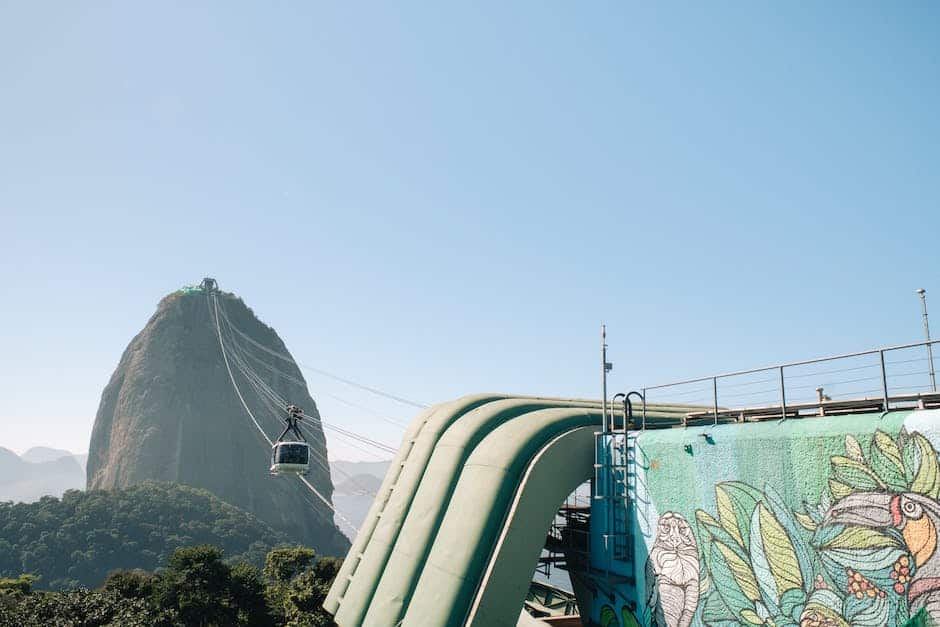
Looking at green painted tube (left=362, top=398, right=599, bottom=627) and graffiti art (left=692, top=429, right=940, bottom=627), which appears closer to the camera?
graffiti art (left=692, top=429, right=940, bottom=627)

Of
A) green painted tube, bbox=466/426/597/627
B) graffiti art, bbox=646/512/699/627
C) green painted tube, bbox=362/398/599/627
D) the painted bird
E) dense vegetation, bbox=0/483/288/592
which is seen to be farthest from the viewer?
dense vegetation, bbox=0/483/288/592

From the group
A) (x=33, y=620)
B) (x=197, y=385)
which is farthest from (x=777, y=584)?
(x=197, y=385)

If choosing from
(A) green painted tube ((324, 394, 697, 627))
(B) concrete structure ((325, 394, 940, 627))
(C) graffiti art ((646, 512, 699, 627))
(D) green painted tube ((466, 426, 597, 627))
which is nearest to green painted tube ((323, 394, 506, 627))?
(A) green painted tube ((324, 394, 697, 627))

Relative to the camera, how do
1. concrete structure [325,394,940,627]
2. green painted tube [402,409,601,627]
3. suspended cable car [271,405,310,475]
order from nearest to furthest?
concrete structure [325,394,940,627] < green painted tube [402,409,601,627] < suspended cable car [271,405,310,475]

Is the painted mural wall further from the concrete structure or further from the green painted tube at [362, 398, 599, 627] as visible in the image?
the green painted tube at [362, 398, 599, 627]

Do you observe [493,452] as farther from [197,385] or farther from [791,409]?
[197,385]

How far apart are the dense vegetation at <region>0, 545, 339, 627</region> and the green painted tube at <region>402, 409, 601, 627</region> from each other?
47.4ft

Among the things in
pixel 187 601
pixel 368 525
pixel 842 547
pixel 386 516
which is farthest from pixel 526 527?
pixel 187 601

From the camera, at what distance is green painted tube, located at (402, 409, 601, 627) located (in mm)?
17828

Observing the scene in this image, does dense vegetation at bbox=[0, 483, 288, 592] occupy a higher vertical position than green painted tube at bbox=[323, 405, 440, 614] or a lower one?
lower

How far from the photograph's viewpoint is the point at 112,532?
303ft

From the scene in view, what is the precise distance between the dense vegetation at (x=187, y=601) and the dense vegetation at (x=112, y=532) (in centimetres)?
6330

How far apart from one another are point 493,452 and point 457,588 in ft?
14.8

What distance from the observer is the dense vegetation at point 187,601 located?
1033 inches
